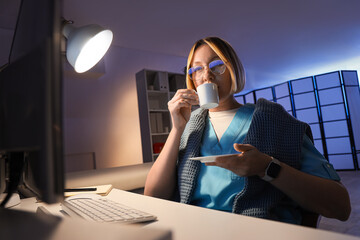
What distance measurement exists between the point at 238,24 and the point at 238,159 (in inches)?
156

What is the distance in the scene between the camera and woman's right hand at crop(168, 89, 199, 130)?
1135 millimetres

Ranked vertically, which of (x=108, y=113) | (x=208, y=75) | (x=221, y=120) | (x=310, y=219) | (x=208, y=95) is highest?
(x=108, y=113)

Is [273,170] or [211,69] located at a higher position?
[211,69]

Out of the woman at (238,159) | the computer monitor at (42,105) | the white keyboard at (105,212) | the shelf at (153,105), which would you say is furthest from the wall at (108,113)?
the computer monitor at (42,105)

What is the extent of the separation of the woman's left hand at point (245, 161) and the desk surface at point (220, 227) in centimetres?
19

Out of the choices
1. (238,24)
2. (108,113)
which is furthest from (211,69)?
(108,113)

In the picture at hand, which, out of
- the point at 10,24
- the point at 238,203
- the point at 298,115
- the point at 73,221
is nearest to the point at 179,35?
the point at 10,24

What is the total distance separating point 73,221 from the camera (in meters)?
0.33

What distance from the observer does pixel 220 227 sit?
1.61ft

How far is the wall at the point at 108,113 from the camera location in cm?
438

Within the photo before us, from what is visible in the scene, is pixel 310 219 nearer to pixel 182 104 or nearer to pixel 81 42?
pixel 182 104

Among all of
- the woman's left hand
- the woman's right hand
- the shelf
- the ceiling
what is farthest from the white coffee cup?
the shelf

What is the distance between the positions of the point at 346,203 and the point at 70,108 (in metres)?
4.34

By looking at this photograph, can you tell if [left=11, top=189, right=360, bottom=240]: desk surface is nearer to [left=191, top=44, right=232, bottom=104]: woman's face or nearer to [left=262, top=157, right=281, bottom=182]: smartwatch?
[left=262, top=157, right=281, bottom=182]: smartwatch
